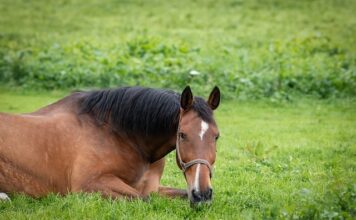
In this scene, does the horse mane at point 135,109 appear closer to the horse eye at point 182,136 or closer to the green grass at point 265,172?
the horse eye at point 182,136

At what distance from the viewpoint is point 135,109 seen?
23.2 ft

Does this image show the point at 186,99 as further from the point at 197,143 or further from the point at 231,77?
the point at 231,77

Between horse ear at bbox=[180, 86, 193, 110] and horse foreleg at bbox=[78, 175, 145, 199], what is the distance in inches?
44.4

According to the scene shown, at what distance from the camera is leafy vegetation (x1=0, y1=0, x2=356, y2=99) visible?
15.0 meters

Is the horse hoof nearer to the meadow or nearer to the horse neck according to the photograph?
the meadow

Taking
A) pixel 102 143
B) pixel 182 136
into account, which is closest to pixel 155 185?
pixel 102 143

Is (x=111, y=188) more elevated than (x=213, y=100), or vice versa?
(x=213, y=100)

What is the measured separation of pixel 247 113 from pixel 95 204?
24.7 feet

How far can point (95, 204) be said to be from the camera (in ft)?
20.9

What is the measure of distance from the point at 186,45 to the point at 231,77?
133 inches

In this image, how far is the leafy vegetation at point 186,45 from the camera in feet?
49.1

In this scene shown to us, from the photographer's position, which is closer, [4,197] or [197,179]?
[197,179]

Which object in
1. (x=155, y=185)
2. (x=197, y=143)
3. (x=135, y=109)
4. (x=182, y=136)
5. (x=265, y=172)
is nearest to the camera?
(x=197, y=143)

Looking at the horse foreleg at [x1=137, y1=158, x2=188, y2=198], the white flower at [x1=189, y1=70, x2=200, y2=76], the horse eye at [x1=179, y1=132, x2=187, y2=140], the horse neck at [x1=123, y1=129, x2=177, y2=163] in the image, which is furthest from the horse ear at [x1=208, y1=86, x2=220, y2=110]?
the white flower at [x1=189, y1=70, x2=200, y2=76]
